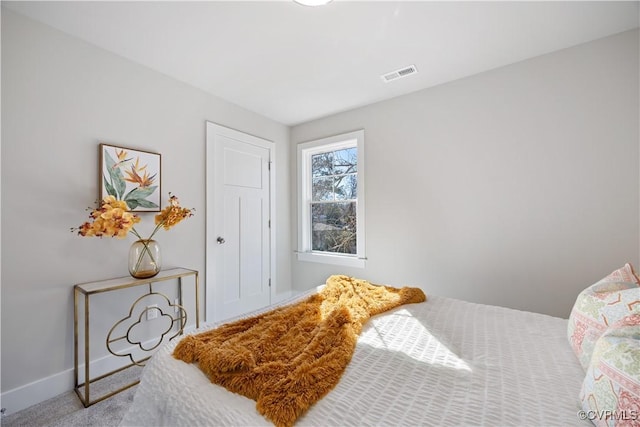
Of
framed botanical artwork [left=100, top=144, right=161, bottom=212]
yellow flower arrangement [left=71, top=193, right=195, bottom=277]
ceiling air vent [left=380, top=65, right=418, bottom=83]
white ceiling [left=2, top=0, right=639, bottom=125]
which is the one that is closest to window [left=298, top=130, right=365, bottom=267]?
ceiling air vent [left=380, top=65, right=418, bottom=83]

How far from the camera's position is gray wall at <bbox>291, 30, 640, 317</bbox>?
1981mm

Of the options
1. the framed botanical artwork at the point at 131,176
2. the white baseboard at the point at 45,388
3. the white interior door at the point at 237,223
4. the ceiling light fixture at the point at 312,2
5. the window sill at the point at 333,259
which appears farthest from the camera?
the window sill at the point at 333,259

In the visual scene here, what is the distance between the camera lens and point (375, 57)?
225cm

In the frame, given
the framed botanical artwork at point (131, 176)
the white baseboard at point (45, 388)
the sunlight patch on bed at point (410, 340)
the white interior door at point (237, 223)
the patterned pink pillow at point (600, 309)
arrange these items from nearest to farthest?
the patterned pink pillow at point (600, 309), the sunlight patch on bed at point (410, 340), the white baseboard at point (45, 388), the framed botanical artwork at point (131, 176), the white interior door at point (237, 223)

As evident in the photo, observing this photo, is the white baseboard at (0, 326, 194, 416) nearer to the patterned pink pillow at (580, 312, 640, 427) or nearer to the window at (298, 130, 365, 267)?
the window at (298, 130, 365, 267)

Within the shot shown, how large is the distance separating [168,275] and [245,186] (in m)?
1.38

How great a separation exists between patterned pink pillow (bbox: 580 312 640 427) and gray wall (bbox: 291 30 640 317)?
150 cm

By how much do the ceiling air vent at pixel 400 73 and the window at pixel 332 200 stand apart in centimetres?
72

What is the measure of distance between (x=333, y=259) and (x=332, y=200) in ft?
2.47

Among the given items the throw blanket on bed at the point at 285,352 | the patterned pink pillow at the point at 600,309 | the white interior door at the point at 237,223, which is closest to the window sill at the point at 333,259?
the white interior door at the point at 237,223

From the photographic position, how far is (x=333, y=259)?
3457mm

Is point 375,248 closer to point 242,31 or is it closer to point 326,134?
point 326,134

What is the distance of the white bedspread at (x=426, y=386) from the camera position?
2.83ft

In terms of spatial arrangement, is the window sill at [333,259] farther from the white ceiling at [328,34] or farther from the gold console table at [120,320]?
the white ceiling at [328,34]
